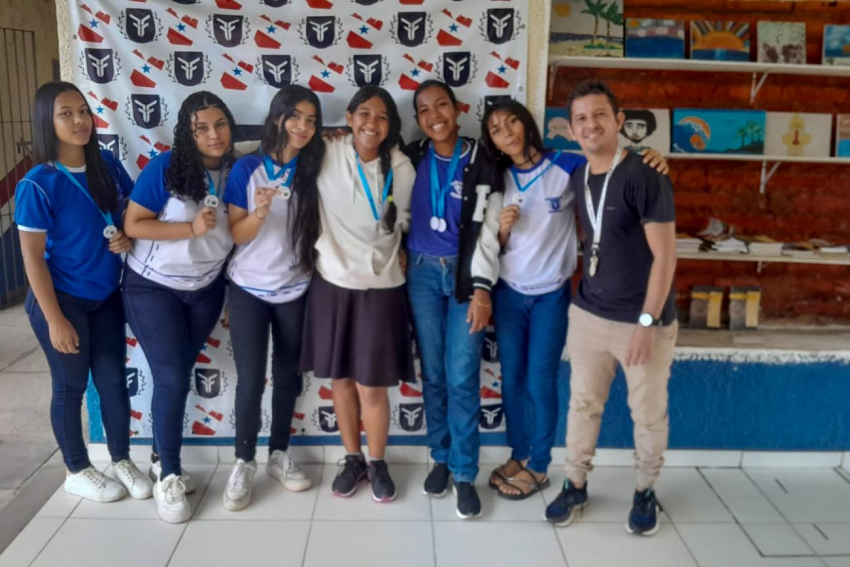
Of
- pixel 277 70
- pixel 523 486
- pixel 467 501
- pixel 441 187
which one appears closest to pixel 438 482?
pixel 467 501

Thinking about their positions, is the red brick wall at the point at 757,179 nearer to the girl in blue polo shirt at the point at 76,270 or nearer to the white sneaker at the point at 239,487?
the girl in blue polo shirt at the point at 76,270

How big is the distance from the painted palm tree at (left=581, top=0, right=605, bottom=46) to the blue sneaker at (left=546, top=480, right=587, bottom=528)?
6.29ft

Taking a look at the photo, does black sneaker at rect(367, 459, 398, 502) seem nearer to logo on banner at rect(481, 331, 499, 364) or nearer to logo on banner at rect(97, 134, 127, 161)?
logo on banner at rect(481, 331, 499, 364)

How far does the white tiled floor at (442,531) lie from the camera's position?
8.11 feet

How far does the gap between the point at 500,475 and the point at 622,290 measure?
1.02 metres

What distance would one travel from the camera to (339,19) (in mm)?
2830

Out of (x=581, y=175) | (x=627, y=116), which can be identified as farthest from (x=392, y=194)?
(x=627, y=116)

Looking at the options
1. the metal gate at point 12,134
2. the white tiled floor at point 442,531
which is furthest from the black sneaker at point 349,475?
the metal gate at point 12,134

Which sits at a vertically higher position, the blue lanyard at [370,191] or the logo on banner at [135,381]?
the blue lanyard at [370,191]

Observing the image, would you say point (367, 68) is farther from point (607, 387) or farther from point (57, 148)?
point (607, 387)

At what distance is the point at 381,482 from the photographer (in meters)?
2.85

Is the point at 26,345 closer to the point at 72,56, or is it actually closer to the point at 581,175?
the point at 72,56

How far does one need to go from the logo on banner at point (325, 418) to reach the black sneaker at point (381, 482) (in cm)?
32

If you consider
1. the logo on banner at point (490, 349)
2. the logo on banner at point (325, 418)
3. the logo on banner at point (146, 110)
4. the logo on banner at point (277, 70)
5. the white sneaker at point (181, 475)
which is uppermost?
the logo on banner at point (277, 70)
